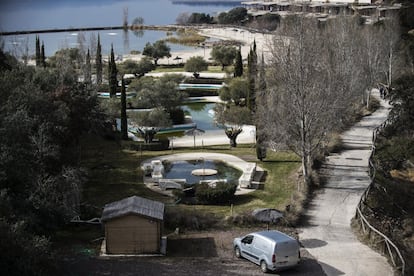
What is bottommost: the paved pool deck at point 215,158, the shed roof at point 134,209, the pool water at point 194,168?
the pool water at point 194,168

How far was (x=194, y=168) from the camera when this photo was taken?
30594 millimetres

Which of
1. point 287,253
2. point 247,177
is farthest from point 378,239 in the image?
point 247,177

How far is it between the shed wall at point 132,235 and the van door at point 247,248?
2.62 m

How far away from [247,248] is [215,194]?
602 cm

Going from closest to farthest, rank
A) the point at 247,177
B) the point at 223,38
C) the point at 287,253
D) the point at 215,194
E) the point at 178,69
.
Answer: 1. the point at 287,253
2. the point at 215,194
3. the point at 247,177
4. the point at 178,69
5. the point at 223,38

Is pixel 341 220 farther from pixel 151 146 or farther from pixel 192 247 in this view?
pixel 151 146

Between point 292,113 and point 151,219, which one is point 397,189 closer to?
point 292,113

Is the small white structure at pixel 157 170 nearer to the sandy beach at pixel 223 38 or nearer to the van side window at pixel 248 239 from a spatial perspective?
the van side window at pixel 248 239

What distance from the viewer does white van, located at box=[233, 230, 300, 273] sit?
17672mm

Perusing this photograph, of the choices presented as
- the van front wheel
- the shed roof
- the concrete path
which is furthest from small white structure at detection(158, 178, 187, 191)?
the van front wheel

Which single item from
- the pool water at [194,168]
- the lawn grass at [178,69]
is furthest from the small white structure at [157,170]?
the lawn grass at [178,69]

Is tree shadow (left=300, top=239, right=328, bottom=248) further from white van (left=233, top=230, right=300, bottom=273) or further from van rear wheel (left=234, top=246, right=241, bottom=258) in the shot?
van rear wheel (left=234, top=246, right=241, bottom=258)

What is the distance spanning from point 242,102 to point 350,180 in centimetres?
1958

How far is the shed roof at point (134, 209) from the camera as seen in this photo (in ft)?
63.3
